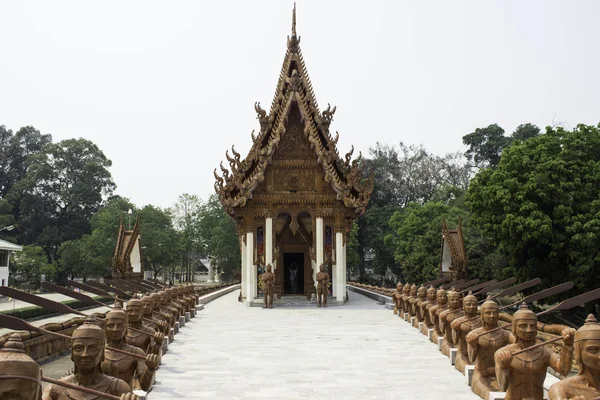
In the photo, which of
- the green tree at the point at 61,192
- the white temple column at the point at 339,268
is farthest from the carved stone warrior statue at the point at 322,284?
the green tree at the point at 61,192

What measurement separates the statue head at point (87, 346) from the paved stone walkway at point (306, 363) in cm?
364

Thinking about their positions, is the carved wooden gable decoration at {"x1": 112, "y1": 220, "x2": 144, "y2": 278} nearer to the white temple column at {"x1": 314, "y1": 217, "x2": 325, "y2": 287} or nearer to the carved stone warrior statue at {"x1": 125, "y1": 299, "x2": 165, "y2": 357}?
the white temple column at {"x1": 314, "y1": 217, "x2": 325, "y2": 287}

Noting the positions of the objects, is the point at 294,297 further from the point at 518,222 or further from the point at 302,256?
the point at 518,222

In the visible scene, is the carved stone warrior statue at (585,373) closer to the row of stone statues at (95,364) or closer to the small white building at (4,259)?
the row of stone statues at (95,364)

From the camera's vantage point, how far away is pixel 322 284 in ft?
78.3

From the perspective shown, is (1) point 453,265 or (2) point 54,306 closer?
(2) point 54,306

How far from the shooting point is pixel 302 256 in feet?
95.1

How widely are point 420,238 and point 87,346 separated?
35.1 meters

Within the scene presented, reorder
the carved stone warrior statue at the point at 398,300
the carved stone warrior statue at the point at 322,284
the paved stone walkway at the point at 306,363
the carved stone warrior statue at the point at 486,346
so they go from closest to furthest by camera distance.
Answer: the carved stone warrior statue at the point at 486,346 → the paved stone walkway at the point at 306,363 → the carved stone warrior statue at the point at 398,300 → the carved stone warrior statue at the point at 322,284

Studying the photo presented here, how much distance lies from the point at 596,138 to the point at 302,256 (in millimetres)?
14134

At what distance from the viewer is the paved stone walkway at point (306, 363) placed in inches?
347

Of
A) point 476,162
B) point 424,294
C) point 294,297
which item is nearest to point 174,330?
point 424,294

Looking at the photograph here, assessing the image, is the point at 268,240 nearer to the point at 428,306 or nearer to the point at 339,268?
the point at 339,268

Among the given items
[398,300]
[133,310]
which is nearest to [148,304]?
[133,310]
